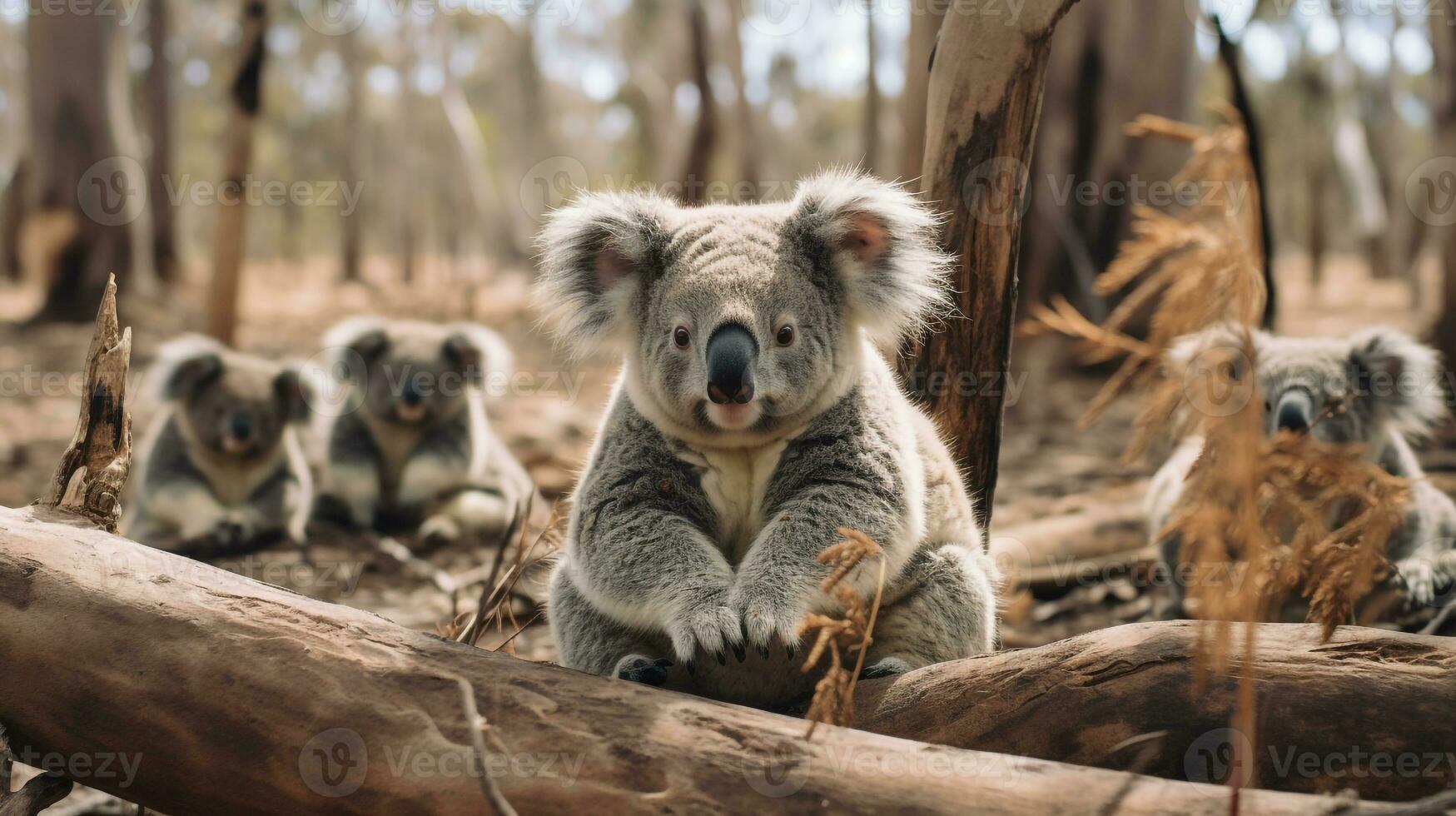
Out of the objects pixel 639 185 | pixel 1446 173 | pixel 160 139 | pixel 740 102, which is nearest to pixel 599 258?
pixel 639 185

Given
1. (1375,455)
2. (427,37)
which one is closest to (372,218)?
(427,37)

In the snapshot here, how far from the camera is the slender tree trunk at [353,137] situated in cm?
2688

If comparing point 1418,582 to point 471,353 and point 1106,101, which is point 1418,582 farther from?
point 1106,101

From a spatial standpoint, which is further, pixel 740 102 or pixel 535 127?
pixel 535 127

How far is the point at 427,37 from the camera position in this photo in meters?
29.8

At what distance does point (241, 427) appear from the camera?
6.79 metres

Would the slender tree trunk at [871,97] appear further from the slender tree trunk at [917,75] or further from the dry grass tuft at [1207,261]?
the dry grass tuft at [1207,261]

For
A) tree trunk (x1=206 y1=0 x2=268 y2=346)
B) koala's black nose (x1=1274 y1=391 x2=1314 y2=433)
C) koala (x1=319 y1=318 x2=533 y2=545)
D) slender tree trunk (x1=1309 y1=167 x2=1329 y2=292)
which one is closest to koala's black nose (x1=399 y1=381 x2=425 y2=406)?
koala (x1=319 y1=318 x2=533 y2=545)

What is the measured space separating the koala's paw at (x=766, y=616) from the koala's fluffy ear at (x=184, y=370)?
214 inches

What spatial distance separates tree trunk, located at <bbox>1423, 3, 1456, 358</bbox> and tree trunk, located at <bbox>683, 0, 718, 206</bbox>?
7856 mm

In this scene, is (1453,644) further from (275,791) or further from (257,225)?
(257,225)

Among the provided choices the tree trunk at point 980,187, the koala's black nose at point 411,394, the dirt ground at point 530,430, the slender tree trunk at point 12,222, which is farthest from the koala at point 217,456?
the slender tree trunk at point 12,222

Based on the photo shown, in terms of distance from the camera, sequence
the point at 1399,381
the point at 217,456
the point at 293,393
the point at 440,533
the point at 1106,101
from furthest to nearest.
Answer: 1. the point at 1106,101
2. the point at 293,393
3. the point at 440,533
4. the point at 217,456
5. the point at 1399,381

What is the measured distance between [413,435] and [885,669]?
5.61 meters
